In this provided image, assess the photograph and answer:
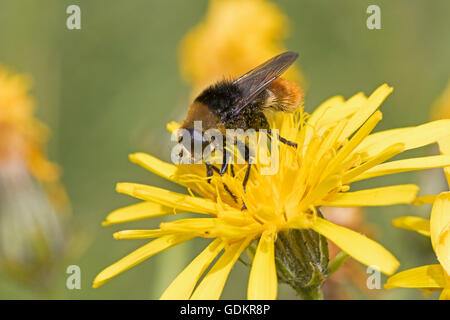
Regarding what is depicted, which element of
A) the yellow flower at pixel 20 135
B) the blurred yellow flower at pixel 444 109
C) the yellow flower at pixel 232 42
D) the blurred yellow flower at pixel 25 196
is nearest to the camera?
the blurred yellow flower at pixel 25 196

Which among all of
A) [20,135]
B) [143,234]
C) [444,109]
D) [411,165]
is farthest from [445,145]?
[20,135]

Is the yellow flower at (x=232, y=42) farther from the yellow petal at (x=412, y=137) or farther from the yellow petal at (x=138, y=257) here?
the yellow petal at (x=138, y=257)

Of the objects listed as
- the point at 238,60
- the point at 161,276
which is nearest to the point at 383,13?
the point at 238,60

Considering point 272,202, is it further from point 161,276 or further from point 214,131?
point 161,276

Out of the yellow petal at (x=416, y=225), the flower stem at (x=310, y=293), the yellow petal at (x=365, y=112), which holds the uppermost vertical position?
the yellow petal at (x=365, y=112)

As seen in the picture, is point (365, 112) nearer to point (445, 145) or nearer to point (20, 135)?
point (445, 145)

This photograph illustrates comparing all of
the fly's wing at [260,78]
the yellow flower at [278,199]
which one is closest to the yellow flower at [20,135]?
the yellow flower at [278,199]
